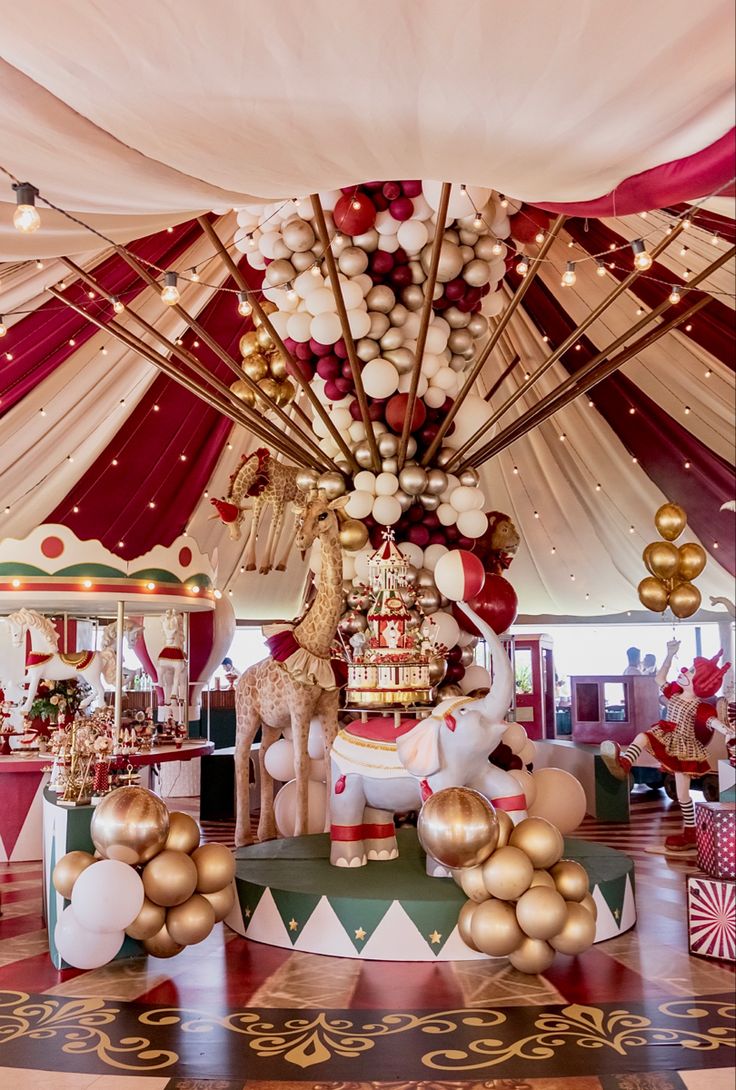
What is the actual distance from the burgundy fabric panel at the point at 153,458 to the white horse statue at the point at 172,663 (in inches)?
30.2

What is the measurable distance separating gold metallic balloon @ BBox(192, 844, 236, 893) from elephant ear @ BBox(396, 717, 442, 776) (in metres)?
0.85

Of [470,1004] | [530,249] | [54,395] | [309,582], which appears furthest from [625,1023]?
[309,582]

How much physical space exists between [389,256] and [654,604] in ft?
A: 11.9

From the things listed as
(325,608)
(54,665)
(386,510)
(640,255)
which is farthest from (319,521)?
(54,665)

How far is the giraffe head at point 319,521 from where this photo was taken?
18.1 feet

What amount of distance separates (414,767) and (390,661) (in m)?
0.82

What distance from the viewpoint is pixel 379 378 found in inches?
214

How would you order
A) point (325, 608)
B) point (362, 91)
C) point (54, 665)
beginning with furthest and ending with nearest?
1. point (54, 665)
2. point (325, 608)
3. point (362, 91)

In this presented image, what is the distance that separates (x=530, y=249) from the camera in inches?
277

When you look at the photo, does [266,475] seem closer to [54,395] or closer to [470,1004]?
[54,395]

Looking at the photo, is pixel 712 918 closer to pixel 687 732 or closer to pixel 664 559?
pixel 687 732

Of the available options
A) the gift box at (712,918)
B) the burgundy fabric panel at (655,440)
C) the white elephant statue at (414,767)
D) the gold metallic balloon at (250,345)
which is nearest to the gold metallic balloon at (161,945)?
the white elephant statue at (414,767)

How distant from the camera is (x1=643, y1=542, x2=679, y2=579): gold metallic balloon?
7398 mm

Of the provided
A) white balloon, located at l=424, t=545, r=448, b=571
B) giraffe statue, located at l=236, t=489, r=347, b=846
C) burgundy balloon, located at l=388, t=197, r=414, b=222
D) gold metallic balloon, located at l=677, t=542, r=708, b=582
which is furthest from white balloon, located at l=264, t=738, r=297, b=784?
gold metallic balloon, located at l=677, t=542, r=708, b=582
